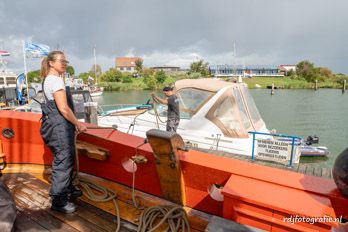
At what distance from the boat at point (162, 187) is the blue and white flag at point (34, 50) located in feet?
47.5

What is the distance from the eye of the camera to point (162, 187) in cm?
259

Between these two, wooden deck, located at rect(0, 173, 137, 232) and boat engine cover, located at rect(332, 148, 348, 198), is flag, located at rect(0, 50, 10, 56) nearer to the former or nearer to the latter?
wooden deck, located at rect(0, 173, 137, 232)

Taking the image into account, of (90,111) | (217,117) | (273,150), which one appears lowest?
(273,150)

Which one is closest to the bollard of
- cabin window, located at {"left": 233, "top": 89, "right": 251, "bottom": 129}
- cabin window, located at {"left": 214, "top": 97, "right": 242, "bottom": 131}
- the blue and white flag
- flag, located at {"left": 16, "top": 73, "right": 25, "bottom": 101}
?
cabin window, located at {"left": 214, "top": 97, "right": 242, "bottom": 131}

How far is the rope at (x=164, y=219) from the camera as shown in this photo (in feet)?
7.13

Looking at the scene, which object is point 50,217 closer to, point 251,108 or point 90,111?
point 90,111

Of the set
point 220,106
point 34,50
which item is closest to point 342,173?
point 220,106

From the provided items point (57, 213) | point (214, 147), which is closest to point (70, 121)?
point (57, 213)

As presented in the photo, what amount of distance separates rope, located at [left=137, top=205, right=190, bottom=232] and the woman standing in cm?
80

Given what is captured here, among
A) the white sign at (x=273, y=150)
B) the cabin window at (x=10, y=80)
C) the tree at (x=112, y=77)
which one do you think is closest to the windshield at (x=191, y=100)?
the white sign at (x=273, y=150)

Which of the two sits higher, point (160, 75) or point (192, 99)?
point (160, 75)

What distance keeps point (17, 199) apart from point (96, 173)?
88 centimetres

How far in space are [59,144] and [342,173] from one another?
2.32 meters

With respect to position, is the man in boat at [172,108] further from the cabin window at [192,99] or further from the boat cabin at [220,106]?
the cabin window at [192,99]
